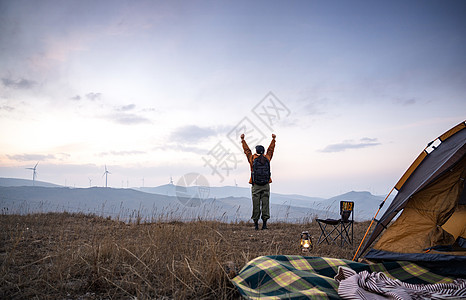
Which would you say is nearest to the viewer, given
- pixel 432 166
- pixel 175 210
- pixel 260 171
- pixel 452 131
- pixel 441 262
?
pixel 441 262

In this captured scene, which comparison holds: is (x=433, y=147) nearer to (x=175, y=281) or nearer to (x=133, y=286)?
(x=175, y=281)

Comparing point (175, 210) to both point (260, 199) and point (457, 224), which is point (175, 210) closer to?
point (260, 199)

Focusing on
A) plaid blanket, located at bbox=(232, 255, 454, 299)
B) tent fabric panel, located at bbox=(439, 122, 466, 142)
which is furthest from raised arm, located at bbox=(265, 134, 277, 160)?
plaid blanket, located at bbox=(232, 255, 454, 299)

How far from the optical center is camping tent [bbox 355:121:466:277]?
4.06m

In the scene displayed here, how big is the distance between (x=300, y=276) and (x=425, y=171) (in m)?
2.96

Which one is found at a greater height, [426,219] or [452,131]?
[452,131]

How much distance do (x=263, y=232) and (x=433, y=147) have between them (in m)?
4.12

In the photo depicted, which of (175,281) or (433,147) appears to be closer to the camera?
(175,281)

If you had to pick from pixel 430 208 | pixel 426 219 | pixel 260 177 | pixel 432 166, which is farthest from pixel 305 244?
pixel 260 177

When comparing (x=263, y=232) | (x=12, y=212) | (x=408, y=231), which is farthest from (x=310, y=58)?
(x=12, y=212)

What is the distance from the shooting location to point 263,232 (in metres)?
7.29

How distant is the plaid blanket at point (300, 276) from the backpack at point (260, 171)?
416 centimetres

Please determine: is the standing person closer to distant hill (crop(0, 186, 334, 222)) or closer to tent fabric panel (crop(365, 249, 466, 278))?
distant hill (crop(0, 186, 334, 222))

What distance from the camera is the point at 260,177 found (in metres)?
7.48
